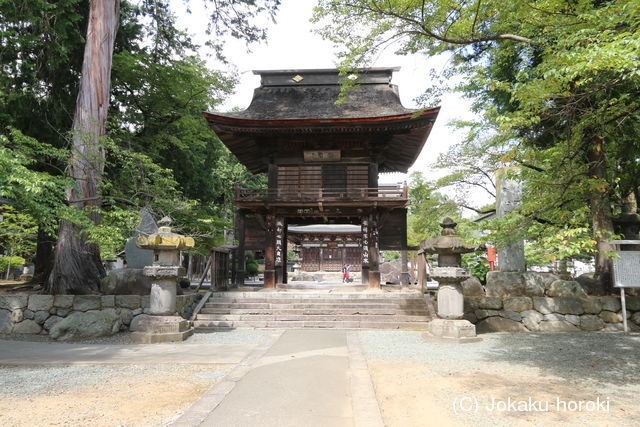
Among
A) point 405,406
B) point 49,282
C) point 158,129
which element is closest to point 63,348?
point 49,282

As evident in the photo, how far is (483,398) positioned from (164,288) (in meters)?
7.06

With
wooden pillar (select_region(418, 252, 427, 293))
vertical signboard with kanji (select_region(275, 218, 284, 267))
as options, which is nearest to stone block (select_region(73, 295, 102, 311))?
vertical signboard with kanji (select_region(275, 218, 284, 267))

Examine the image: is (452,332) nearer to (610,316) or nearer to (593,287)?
(610,316)

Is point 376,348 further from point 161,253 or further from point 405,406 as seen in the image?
point 161,253

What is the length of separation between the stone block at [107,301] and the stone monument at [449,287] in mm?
8140

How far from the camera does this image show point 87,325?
860cm

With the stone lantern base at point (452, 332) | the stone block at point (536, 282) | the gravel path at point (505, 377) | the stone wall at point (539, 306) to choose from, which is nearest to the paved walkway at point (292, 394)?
the gravel path at point (505, 377)

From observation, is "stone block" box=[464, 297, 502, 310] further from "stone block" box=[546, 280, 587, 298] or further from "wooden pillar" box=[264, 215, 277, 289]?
"wooden pillar" box=[264, 215, 277, 289]

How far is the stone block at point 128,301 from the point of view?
381 inches

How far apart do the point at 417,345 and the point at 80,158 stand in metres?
9.63

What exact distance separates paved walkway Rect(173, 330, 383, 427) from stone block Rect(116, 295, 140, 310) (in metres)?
4.85

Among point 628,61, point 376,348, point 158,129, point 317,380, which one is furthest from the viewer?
point 158,129

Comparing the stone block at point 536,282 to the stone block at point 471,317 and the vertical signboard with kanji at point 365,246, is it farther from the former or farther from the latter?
the vertical signboard with kanji at point 365,246

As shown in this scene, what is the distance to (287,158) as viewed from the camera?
15.4m
